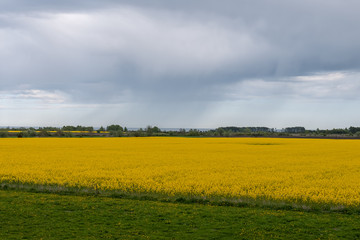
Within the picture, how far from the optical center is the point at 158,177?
20938 millimetres

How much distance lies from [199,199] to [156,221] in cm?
368

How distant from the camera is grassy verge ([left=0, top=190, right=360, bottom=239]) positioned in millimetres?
9927

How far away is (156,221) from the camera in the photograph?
11.3m

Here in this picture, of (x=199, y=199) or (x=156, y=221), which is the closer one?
(x=156, y=221)

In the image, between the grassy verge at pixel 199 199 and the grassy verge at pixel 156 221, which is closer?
the grassy verge at pixel 156 221

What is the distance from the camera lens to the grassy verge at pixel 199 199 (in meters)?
13.4

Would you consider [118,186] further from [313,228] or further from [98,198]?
[313,228]

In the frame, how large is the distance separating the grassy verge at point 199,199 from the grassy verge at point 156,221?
2.10 feet

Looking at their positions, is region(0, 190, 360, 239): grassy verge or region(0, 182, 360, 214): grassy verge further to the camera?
region(0, 182, 360, 214): grassy verge

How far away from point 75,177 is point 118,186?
424 centimetres

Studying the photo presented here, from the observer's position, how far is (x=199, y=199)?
14.7 meters

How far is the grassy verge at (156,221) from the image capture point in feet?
32.6

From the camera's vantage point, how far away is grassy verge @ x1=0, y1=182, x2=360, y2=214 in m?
13.4

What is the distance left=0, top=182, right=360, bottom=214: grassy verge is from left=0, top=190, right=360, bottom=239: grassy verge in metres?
0.64
